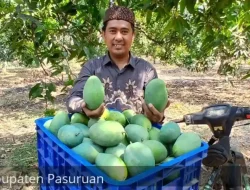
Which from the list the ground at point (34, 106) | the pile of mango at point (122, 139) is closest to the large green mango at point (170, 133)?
the pile of mango at point (122, 139)

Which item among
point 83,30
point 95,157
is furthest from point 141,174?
point 83,30

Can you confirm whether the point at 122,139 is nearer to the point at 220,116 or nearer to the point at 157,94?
the point at 157,94

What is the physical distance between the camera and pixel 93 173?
87 cm

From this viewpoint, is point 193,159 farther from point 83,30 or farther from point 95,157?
point 83,30

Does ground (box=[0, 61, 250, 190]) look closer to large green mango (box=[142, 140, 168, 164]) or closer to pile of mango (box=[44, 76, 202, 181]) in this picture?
pile of mango (box=[44, 76, 202, 181])

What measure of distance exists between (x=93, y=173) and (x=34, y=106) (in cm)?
474

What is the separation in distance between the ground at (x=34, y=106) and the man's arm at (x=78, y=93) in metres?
0.86

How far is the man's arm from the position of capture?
1.27 metres

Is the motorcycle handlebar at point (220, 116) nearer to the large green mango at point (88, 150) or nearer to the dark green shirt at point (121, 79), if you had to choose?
the dark green shirt at point (121, 79)

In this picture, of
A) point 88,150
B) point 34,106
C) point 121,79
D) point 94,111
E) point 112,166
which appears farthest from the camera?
point 34,106

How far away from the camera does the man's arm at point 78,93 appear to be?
4.17 ft

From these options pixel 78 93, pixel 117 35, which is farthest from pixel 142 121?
pixel 117 35

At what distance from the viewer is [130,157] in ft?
2.92

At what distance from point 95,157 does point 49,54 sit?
137 centimetres
